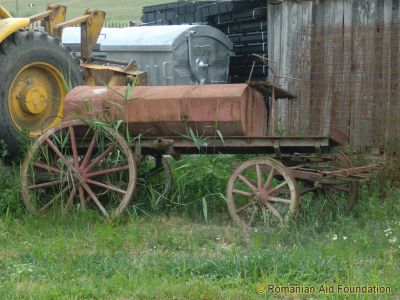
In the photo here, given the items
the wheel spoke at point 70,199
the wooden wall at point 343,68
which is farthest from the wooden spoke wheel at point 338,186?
the wheel spoke at point 70,199

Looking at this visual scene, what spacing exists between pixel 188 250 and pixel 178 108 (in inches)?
59.4

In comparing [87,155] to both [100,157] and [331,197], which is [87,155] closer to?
[100,157]

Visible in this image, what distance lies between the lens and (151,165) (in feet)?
26.2

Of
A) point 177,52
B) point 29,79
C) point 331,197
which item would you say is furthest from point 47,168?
point 177,52

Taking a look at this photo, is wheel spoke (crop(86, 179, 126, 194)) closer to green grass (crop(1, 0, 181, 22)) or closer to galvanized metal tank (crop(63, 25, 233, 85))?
galvanized metal tank (crop(63, 25, 233, 85))

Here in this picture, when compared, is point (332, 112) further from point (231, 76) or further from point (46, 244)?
point (46, 244)

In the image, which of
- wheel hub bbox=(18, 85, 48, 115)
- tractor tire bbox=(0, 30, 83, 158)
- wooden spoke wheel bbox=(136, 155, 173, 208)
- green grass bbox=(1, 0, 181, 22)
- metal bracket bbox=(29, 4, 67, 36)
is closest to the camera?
wooden spoke wheel bbox=(136, 155, 173, 208)

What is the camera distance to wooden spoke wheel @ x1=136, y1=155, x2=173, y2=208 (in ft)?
24.0

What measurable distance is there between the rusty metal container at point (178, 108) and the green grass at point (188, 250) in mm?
678

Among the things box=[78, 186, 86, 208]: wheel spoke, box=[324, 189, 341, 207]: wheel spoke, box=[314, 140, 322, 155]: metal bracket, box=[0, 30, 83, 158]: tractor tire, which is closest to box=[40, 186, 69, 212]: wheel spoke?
box=[78, 186, 86, 208]: wheel spoke

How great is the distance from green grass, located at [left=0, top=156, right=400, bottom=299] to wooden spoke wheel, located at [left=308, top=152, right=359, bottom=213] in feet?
0.48

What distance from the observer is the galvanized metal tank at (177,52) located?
10.9 m

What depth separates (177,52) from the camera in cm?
1091

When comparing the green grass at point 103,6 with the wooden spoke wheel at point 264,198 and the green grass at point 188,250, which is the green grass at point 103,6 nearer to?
the green grass at point 188,250
